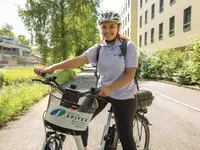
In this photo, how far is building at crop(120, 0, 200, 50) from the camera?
2218cm

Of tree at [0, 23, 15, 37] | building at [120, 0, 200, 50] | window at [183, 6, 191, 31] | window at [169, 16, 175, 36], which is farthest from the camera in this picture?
tree at [0, 23, 15, 37]

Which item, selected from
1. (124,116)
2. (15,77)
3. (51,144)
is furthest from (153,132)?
(15,77)

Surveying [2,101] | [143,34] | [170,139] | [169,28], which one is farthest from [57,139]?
[143,34]

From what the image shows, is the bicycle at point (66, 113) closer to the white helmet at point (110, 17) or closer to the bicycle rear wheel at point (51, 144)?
the bicycle rear wheel at point (51, 144)

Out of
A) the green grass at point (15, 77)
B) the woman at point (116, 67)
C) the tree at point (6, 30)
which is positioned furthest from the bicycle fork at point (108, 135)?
the tree at point (6, 30)

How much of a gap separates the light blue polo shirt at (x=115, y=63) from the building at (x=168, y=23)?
17.9 m

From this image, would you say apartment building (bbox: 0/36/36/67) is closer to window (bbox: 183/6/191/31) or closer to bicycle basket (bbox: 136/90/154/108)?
window (bbox: 183/6/191/31)

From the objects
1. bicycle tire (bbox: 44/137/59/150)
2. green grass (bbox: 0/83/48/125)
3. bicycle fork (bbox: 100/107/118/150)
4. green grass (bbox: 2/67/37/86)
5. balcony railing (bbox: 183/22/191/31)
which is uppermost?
balcony railing (bbox: 183/22/191/31)

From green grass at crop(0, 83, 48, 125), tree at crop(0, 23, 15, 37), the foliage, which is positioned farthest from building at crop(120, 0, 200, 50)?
tree at crop(0, 23, 15, 37)

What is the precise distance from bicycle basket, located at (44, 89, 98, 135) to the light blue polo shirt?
25.4 inches

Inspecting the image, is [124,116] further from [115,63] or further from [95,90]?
[95,90]

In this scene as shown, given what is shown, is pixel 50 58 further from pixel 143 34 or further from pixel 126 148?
pixel 126 148

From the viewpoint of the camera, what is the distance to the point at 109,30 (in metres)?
2.86

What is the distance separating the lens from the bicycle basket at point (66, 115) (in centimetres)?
225
